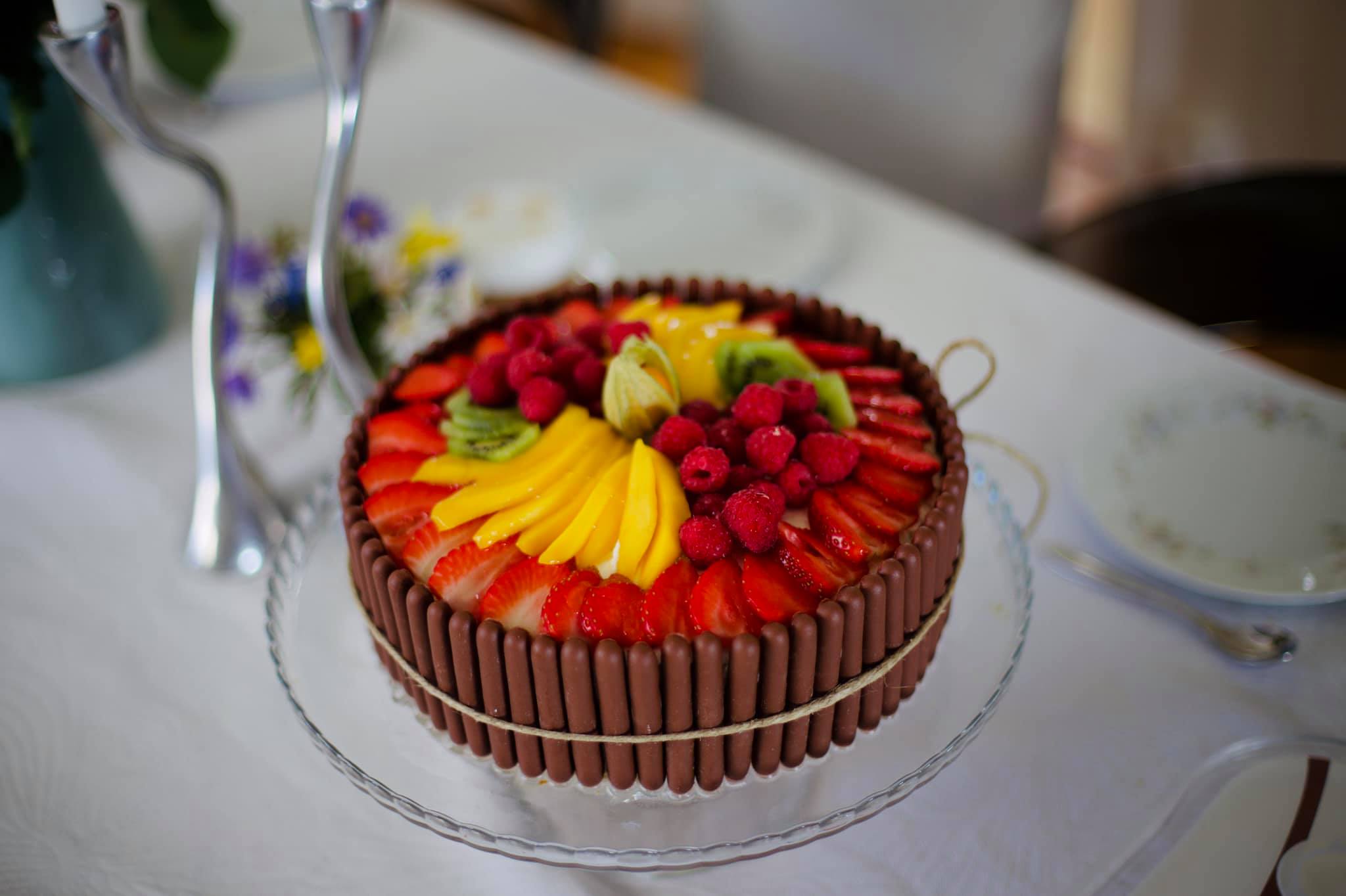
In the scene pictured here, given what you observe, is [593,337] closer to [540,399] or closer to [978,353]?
[540,399]

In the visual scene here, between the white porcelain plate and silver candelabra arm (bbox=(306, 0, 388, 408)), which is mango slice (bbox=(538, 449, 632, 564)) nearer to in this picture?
silver candelabra arm (bbox=(306, 0, 388, 408))

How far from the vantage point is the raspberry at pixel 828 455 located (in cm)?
80

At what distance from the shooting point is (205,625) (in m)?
0.99

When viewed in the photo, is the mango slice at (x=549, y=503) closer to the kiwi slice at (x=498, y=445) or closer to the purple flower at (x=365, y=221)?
the kiwi slice at (x=498, y=445)

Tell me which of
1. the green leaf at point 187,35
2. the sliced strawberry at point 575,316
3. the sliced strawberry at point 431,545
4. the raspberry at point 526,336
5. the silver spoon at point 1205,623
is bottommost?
the silver spoon at point 1205,623

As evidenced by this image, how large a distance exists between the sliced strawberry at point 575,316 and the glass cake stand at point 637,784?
30cm

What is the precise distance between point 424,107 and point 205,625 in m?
1.09

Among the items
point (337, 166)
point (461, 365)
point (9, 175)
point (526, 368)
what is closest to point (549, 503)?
point (526, 368)

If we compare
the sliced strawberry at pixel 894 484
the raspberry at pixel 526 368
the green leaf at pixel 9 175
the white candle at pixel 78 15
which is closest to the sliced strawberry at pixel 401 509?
the raspberry at pixel 526 368

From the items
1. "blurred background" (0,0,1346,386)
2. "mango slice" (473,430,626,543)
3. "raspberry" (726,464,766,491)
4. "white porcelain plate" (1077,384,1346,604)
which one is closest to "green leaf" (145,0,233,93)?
"blurred background" (0,0,1346,386)

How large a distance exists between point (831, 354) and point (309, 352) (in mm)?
569

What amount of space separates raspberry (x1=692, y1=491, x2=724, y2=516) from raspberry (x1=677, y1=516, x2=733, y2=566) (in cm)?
2

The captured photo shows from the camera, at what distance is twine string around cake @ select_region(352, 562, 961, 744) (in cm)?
73

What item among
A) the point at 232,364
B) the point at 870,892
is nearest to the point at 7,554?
the point at 232,364
